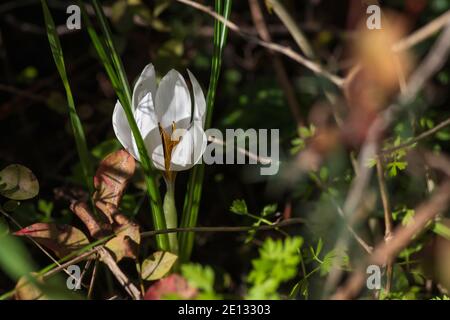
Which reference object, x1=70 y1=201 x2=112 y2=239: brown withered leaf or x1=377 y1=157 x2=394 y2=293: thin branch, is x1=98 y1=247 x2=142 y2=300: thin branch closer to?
x1=70 y1=201 x2=112 y2=239: brown withered leaf

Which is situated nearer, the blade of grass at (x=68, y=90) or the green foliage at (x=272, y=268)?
the green foliage at (x=272, y=268)

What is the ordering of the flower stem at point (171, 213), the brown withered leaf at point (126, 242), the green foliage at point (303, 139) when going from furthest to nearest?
the green foliage at point (303, 139)
the flower stem at point (171, 213)
the brown withered leaf at point (126, 242)

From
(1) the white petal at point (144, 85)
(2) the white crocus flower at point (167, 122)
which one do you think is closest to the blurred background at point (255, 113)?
(2) the white crocus flower at point (167, 122)

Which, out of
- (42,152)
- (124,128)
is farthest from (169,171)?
(42,152)

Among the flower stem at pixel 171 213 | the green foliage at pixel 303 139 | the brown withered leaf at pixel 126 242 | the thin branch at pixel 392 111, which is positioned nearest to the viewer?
the thin branch at pixel 392 111

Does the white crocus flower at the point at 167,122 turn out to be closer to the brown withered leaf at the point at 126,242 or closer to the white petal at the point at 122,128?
the white petal at the point at 122,128

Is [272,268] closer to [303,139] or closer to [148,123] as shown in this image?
[148,123]

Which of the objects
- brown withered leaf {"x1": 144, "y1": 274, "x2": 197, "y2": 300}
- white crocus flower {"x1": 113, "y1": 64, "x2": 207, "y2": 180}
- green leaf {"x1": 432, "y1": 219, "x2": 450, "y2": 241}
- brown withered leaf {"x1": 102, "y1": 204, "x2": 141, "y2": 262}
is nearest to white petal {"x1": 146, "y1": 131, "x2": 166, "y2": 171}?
white crocus flower {"x1": 113, "y1": 64, "x2": 207, "y2": 180}
